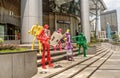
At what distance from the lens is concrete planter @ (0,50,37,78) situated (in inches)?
303

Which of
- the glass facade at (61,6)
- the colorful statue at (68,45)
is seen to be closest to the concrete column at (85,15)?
the glass facade at (61,6)

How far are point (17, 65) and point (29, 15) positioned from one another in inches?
468

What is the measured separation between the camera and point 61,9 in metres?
50.3

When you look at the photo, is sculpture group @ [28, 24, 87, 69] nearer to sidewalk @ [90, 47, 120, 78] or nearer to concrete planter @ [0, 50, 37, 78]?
concrete planter @ [0, 50, 37, 78]

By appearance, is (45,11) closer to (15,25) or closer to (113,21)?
(15,25)

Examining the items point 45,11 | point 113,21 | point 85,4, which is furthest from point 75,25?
point 113,21

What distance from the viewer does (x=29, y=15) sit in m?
19.8

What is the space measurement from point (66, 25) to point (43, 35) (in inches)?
1607

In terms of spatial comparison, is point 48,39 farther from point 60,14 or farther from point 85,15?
point 60,14

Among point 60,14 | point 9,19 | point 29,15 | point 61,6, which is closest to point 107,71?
point 29,15

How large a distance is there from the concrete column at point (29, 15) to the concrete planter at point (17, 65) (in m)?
10.4

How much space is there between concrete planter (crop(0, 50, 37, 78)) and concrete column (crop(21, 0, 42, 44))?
1042 centimetres

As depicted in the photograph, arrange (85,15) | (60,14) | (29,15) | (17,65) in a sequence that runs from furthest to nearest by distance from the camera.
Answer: (60,14), (85,15), (29,15), (17,65)

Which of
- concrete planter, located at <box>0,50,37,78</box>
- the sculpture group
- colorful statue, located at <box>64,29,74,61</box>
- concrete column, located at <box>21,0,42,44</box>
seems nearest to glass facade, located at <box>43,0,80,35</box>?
concrete column, located at <box>21,0,42,44</box>
